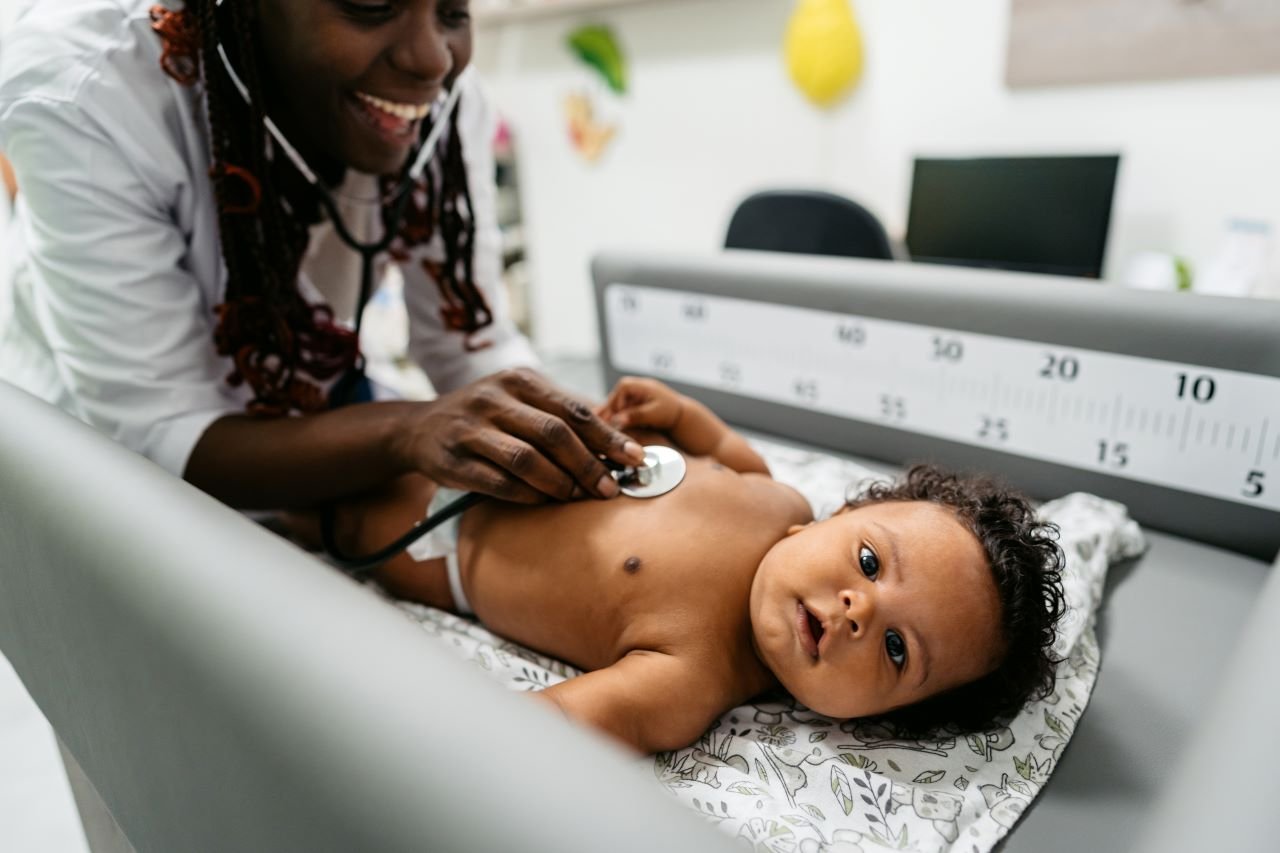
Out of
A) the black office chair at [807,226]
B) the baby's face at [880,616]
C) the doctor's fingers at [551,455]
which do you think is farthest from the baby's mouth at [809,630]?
the black office chair at [807,226]

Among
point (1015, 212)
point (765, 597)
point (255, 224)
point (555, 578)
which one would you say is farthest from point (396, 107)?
point (1015, 212)

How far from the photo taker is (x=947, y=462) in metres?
1.00

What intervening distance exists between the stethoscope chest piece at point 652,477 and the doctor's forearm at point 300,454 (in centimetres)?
21

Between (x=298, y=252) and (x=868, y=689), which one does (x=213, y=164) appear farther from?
(x=868, y=689)

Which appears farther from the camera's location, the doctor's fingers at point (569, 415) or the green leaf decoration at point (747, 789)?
the doctor's fingers at point (569, 415)

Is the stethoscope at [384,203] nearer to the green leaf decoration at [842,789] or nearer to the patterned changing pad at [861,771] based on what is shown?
the patterned changing pad at [861,771]

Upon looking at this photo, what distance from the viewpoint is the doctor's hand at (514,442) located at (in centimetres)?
70

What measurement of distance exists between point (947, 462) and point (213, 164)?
2.84ft

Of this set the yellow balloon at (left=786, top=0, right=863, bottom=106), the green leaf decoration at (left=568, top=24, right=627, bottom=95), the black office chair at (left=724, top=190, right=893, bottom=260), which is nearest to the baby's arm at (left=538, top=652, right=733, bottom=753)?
the black office chair at (left=724, top=190, right=893, bottom=260)

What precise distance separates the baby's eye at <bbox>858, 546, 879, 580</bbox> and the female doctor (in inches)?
9.0

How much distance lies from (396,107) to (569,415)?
377 mm

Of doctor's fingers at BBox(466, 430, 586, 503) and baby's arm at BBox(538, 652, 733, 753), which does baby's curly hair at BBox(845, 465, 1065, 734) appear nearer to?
baby's arm at BBox(538, 652, 733, 753)

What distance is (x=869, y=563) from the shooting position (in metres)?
0.68

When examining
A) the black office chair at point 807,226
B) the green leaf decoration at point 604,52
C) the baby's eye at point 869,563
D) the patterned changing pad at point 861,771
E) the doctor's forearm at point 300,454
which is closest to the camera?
the patterned changing pad at point 861,771
